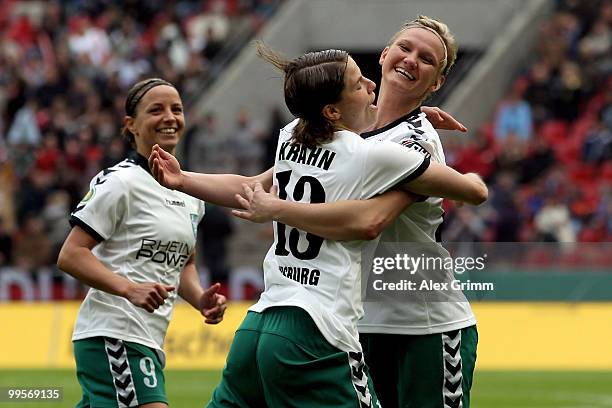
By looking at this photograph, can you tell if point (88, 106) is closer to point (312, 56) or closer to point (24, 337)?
point (24, 337)

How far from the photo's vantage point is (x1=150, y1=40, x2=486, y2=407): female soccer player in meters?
5.02

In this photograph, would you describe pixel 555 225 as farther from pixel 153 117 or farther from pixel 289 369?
pixel 289 369

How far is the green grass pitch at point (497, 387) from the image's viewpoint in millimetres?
12102

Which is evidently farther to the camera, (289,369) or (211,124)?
(211,124)

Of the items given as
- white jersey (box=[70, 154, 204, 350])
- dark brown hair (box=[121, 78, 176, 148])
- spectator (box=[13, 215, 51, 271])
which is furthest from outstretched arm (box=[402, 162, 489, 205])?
spectator (box=[13, 215, 51, 271])

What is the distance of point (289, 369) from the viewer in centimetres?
500

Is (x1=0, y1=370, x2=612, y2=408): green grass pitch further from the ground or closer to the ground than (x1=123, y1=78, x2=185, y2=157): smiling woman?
closer to the ground

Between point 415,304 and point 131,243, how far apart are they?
5.16ft

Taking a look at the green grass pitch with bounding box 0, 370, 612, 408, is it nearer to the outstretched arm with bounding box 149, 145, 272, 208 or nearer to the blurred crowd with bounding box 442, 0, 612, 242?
the blurred crowd with bounding box 442, 0, 612, 242

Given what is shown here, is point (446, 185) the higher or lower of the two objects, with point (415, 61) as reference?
lower

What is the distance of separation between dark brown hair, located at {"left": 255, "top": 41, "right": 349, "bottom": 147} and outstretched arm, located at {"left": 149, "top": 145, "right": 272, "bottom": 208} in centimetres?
53

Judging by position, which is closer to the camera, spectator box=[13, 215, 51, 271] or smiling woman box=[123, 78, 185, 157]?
smiling woman box=[123, 78, 185, 157]

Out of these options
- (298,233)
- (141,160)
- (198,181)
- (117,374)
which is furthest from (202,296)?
(298,233)

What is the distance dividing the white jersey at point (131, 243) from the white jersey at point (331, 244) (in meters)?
1.56
